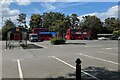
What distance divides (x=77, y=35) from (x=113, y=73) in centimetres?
7584

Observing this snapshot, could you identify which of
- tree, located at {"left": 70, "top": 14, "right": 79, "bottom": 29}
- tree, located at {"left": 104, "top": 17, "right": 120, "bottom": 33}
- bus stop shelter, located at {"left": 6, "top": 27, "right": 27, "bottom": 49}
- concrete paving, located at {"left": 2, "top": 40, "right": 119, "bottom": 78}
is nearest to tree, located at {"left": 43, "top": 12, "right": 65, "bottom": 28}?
tree, located at {"left": 70, "top": 14, "right": 79, "bottom": 29}

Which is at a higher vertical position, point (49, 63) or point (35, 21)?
point (35, 21)

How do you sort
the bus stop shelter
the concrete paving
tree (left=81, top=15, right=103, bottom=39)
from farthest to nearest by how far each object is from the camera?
tree (left=81, top=15, right=103, bottom=39) → the bus stop shelter → the concrete paving

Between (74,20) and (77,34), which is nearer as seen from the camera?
(77,34)

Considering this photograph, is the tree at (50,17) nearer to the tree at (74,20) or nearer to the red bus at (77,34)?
the tree at (74,20)

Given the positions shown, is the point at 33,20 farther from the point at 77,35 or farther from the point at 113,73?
the point at 113,73

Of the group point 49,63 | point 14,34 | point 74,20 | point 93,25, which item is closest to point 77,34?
point 93,25

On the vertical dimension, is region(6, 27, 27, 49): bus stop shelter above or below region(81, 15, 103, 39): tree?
below

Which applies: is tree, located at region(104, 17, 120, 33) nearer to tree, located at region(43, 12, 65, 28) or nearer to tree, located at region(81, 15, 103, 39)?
tree, located at region(81, 15, 103, 39)

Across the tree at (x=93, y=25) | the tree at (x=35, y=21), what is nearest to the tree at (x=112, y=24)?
the tree at (x=93, y=25)

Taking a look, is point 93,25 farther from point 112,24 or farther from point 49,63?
point 49,63

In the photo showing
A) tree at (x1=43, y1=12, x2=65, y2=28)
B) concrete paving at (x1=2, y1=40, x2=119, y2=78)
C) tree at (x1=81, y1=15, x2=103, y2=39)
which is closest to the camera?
concrete paving at (x1=2, y1=40, x2=119, y2=78)

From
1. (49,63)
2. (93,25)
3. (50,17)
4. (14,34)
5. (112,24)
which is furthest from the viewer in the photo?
(50,17)

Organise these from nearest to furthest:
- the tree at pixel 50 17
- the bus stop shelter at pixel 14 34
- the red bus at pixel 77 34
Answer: the bus stop shelter at pixel 14 34 < the red bus at pixel 77 34 < the tree at pixel 50 17
